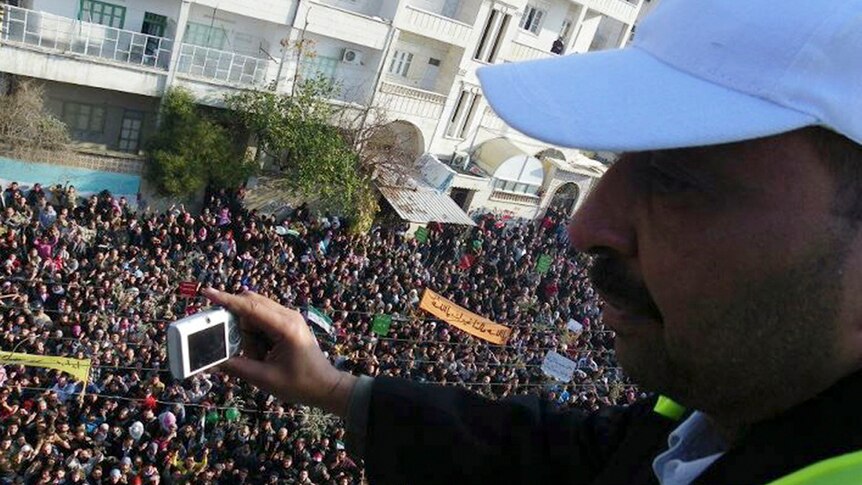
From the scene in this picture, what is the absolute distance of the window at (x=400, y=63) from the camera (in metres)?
21.7

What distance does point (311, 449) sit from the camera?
10.4 meters

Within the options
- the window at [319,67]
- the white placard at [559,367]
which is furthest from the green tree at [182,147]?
the white placard at [559,367]

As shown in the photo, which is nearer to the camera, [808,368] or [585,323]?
[808,368]

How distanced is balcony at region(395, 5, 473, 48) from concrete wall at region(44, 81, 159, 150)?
7651mm

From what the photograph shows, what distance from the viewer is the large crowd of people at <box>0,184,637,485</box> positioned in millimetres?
9188

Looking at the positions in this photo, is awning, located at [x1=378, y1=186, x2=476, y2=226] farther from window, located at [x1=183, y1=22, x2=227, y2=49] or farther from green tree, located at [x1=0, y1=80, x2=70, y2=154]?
green tree, located at [x1=0, y1=80, x2=70, y2=154]

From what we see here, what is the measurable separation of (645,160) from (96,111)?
18.6 metres

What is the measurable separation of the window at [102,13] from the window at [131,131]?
228 cm

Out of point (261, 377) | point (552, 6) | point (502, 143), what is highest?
point (552, 6)

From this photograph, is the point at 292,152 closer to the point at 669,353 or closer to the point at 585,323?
the point at 585,323

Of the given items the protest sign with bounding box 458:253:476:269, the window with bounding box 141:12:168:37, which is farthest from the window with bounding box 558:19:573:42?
the window with bounding box 141:12:168:37

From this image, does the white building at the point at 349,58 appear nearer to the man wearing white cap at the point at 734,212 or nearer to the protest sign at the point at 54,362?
the protest sign at the point at 54,362

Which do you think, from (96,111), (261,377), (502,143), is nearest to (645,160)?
(261,377)

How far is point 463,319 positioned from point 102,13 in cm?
1140
